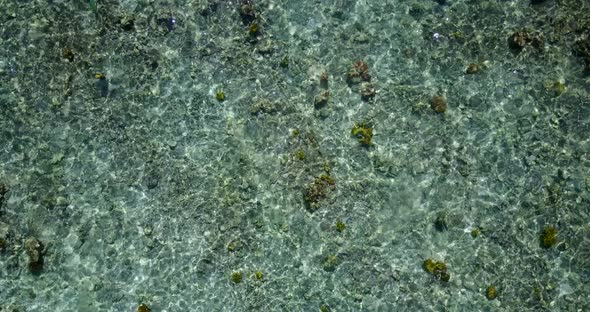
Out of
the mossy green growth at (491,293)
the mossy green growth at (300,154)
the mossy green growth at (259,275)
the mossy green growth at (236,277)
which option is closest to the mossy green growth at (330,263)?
the mossy green growth at (259,275)

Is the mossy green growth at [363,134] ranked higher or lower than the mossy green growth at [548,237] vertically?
higher

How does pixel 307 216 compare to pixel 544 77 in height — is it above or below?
below

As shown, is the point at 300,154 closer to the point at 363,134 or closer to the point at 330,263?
the point at 363,134

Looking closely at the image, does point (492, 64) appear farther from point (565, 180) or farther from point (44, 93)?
point (44, 93)

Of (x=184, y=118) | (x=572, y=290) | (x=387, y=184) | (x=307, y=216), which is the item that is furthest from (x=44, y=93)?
(x=572, y=290)

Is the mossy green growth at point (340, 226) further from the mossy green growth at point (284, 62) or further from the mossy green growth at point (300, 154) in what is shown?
the mossy green growth at point (284, 62)

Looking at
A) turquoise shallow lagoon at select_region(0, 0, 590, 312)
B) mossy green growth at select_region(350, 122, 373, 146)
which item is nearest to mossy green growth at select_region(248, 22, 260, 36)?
turquoise shallow lagoon at select_region(0, 0, 590, 312)

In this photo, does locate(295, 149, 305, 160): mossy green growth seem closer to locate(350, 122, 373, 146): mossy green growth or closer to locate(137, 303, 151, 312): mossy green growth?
locate(350, 122, 373, 146): mossy green growth
